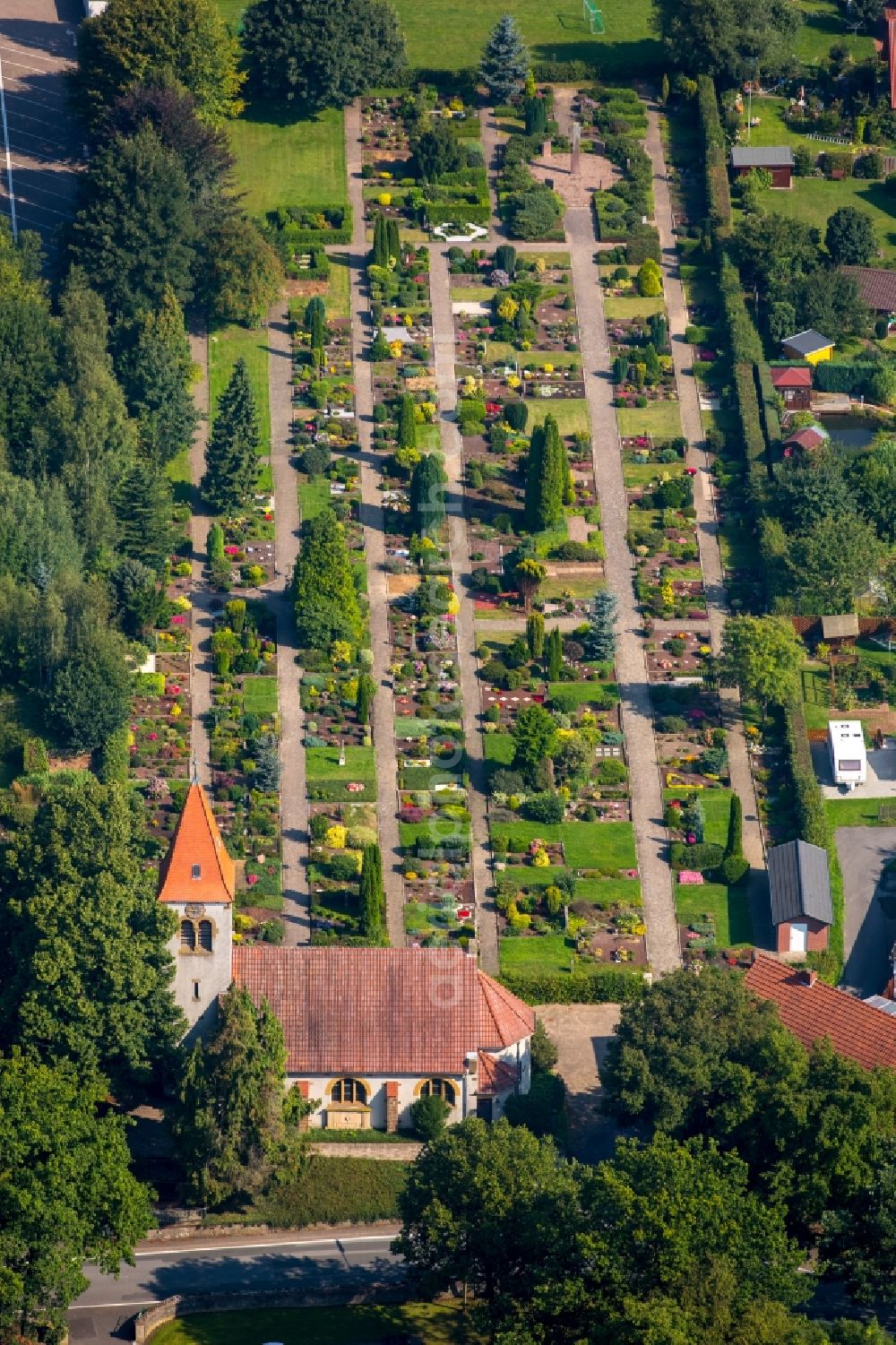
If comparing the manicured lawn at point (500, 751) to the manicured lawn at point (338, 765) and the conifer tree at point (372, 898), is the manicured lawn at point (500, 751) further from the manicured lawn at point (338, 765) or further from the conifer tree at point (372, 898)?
the conifer tree at point (372, 898)

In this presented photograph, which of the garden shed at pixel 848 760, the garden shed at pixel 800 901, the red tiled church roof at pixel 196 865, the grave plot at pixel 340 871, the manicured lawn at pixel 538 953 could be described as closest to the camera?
the red tiled church roof at pixel 196 865

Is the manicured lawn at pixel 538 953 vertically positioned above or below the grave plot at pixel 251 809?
below

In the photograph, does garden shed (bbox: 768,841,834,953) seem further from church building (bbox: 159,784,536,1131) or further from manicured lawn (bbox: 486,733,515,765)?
church building (bbox: 159,784,536,1131)

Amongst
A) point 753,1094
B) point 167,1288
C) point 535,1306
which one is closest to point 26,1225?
point 167,1288

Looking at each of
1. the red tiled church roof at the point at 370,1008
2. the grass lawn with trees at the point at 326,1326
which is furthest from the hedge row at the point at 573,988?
the grass lawn with trees at the point at 326,1326

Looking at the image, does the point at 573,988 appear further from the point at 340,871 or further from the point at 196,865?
the point at 196,865

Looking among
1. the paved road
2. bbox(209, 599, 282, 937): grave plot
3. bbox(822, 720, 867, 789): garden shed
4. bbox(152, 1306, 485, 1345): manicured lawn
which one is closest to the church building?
the paved road

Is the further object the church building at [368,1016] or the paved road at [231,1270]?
the church building at [368,1016]
